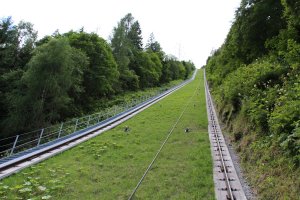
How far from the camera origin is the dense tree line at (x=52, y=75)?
29938 mm

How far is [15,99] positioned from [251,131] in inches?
956

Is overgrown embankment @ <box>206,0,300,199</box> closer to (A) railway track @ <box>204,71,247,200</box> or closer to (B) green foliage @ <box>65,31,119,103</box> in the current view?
(A) railway track @ <box>204,71,247,200</box>

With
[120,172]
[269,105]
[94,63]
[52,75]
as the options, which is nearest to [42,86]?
[52,75]

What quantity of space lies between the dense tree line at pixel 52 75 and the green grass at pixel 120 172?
1471cm

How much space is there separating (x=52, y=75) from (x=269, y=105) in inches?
925

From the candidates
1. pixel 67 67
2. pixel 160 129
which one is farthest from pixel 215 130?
pixel 67 67

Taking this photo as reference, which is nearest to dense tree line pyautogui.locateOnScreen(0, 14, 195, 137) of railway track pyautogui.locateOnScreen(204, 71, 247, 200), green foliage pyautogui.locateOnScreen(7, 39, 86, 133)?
green foliage pyautogui.locateOnScreen(7, 39, 86, 133)

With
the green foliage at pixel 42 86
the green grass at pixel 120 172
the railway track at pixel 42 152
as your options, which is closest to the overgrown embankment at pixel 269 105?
the green grass at pixel 120 172

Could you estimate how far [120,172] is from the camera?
11.5m

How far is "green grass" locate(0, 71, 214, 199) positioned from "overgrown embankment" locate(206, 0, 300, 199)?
5.91 feet

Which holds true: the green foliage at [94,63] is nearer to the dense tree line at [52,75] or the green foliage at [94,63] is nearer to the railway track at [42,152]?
the dense tree line at [52,75]

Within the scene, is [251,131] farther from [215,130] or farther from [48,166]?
[48,166]

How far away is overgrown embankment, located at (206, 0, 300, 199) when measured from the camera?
845 centimetres

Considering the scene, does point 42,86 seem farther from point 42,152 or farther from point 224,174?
point 224,174
